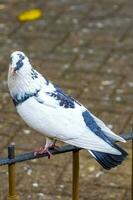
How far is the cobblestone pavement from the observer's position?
442 centimetres

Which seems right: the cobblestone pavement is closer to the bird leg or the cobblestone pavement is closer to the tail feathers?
the bird leg

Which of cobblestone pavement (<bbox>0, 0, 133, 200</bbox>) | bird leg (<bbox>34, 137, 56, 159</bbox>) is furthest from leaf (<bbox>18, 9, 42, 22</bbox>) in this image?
bird leg (<bbox>34, 137, 56, 159</bbox>)

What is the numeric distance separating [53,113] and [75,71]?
3631mm

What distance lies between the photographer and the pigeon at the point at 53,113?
2.44 m

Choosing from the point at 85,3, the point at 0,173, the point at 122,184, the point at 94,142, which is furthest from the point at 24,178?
the point at 85,3

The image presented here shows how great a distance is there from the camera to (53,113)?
250cm

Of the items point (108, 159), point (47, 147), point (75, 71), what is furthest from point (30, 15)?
point (108, 159)

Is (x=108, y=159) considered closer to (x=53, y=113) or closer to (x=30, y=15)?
(x=53, y=113)

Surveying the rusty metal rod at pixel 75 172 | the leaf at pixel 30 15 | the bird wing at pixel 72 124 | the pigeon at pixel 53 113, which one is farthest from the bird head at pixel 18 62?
the leaf at pixel 30 15

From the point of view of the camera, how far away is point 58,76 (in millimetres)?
6012

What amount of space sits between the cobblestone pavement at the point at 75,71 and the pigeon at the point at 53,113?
1.81m

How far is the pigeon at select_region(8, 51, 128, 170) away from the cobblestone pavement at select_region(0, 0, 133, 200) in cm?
181

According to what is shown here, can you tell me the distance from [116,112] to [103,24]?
205cm

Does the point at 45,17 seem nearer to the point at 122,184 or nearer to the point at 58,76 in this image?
the point at 58,76
